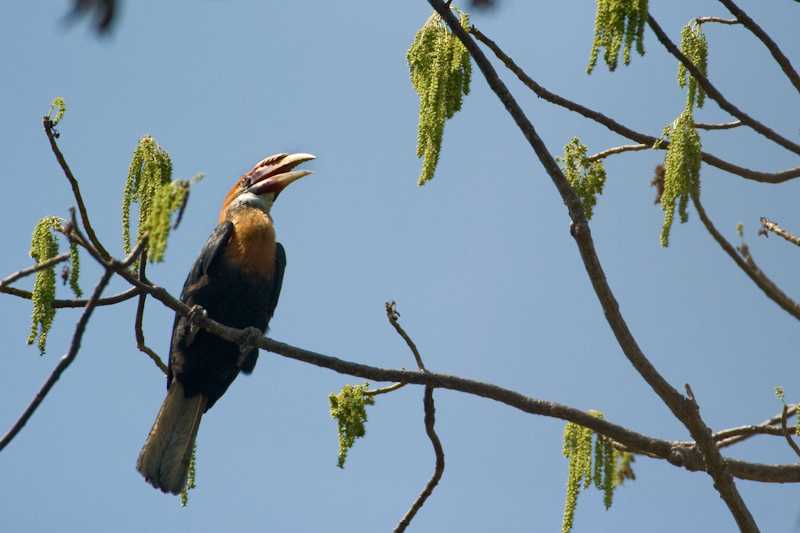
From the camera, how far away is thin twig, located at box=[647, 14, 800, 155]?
4.61 metres

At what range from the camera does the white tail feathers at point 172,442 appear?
581 cm

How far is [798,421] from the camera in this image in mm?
4523

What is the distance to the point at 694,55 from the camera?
4840 millimetres

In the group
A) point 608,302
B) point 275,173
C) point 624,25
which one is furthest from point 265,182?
point 624,25

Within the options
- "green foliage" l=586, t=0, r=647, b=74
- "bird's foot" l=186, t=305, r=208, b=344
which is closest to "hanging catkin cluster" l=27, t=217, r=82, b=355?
"bird's foot" l=186, t=305, r=208, b=344

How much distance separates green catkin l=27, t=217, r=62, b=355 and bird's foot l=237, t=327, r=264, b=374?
1.28 meters

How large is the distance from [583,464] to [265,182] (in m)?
3.43

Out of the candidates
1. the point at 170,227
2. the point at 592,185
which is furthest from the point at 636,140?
the point at 170,227

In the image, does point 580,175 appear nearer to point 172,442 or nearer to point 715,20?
point 715,20

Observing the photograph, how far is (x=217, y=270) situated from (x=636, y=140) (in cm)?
259

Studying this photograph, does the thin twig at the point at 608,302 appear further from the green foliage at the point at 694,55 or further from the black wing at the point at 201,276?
the black wing at the point at 201,276

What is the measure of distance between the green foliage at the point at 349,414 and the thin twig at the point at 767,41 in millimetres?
2590

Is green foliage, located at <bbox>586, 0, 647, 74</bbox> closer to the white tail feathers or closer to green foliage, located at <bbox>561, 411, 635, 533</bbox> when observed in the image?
green foliage, located at <bbox>561, 411, 635, 533</bbox>

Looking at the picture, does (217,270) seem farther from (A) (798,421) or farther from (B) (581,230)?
(A) (798,421)
